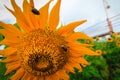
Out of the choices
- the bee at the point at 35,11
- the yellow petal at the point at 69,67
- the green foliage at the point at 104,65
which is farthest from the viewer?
the green foliage at the point at 104,65

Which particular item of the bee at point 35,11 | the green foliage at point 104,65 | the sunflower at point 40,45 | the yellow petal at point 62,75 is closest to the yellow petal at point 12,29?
the sunflower at point 40,45

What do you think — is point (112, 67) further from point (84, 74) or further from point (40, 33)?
point (40, 33)

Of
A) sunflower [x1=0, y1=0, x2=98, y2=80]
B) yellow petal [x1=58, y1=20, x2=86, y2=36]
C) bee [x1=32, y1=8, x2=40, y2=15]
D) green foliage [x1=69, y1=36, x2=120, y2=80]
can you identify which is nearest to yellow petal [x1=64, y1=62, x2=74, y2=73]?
sunflower [x1=0, y1=0, x2=98, y2=80]

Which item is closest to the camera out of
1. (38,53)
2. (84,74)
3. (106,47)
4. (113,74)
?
(38,53)

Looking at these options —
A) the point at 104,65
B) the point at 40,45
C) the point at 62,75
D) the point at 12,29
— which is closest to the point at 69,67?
the point at 62,75

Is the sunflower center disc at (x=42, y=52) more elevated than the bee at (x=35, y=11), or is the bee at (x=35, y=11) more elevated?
the bee at (x=35, y=11)

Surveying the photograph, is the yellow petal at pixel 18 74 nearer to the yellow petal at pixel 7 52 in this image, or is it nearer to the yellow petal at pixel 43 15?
the yellow petal at pixel 7 52

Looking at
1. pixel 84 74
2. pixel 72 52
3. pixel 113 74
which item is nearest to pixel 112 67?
pixel 113 74
